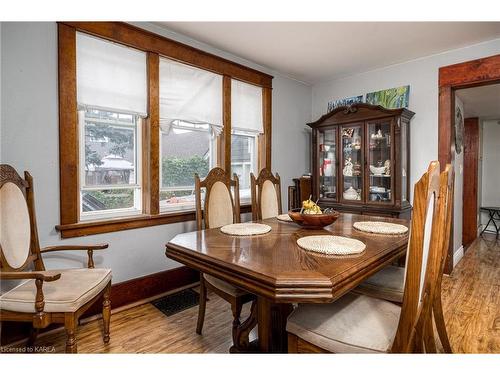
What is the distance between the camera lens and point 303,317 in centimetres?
125

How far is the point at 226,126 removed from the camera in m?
3.17

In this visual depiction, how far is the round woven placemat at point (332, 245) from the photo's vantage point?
4.29 feet

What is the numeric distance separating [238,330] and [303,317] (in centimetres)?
55

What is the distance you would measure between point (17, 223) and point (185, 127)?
1600 mm

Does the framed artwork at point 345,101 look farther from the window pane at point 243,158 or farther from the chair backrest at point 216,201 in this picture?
the chair backrest at point 216,201

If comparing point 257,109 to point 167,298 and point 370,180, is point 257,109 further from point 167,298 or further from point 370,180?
point 167,298

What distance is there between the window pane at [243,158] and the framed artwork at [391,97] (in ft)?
5.12

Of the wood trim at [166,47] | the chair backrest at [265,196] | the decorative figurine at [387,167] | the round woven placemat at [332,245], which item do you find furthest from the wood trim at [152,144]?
the decorative figurine at [387,167]

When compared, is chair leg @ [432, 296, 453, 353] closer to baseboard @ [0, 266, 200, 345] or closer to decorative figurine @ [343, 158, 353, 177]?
baseboard @ [0, 266, 200, 345]

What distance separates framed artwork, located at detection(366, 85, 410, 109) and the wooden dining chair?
3391 mm

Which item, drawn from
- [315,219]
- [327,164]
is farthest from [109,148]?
[327,164]

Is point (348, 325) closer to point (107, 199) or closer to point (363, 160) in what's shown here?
point (107, 199)

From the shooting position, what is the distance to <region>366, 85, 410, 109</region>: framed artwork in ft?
11.1

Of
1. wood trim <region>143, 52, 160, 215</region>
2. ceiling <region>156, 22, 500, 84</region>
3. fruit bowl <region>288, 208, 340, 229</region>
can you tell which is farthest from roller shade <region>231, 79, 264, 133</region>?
fruit bowl <region>288, 208, 340, 229</region>
